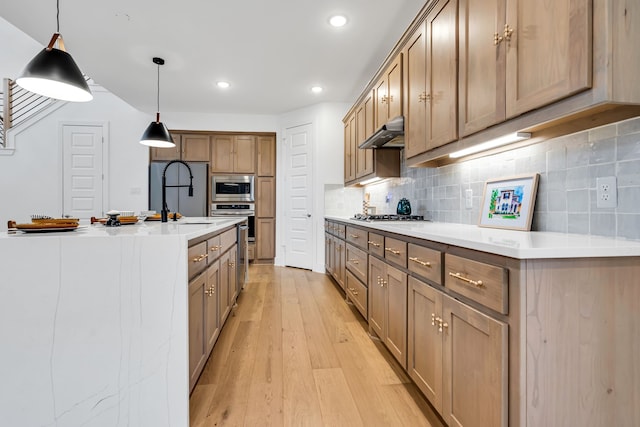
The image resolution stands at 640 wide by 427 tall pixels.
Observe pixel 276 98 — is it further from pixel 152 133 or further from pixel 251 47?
pixel 152 133

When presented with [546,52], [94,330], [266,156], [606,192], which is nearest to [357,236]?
[606,192]

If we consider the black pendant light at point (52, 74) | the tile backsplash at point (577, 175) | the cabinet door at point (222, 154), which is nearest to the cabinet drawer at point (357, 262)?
the tile backsplash at point (577, 175)

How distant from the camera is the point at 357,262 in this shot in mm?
2848

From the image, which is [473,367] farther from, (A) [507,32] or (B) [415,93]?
(B) [415,93]

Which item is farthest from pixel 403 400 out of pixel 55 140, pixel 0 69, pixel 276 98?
pixel 0 69

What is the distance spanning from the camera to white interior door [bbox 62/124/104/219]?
525 cm

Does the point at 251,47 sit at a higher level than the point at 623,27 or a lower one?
higher

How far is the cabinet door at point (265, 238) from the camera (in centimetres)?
557

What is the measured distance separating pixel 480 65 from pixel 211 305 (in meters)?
2.06

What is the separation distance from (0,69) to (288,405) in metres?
7.80

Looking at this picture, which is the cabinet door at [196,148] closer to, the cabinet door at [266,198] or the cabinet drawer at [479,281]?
the cabinet door at [266,198]

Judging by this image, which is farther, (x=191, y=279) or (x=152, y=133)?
(x=152, y=133)

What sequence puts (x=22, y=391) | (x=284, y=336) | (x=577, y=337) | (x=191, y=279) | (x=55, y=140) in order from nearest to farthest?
1. (x=577, y=337)
2. (x=22, y=391)
3. (x=191, y=279)
4. (x=284, y=336)
5. (x=55, y=140)

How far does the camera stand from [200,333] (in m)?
1.68
